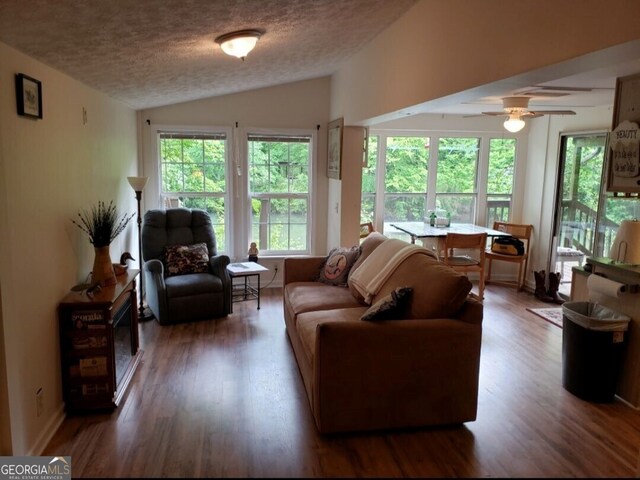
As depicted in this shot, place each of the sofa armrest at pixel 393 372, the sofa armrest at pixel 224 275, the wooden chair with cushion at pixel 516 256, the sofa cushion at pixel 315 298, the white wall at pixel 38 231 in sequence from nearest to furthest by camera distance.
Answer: the white wall at pixel 38 231, the sofa armrest at pixel 393 372, the sofa cushion at pixel 315 298, the sofa armrest at pixel 224 275, the wooden chair with cushion at pixel 516 256

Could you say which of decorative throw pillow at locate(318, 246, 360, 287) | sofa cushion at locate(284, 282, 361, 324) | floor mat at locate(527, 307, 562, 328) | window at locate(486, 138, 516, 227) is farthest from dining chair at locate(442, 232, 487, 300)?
sofa cushion at locate(284, 282, 361, 324)

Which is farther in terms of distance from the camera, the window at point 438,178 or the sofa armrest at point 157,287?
the window at point 438,178

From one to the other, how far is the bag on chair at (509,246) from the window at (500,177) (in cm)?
67

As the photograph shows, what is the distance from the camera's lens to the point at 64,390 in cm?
294

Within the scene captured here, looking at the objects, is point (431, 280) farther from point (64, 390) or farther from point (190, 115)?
point (190, 115)

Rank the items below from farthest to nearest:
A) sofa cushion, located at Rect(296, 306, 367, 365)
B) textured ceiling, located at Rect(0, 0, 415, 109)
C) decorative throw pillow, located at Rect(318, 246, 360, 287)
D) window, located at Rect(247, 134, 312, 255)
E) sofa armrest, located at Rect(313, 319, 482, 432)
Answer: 1. window, located at Rect(247, 134, 312, 255)
2. decorative throw pillow, located at Rect(318, 246, 360, 287)
3. sofa cushion, located at Rect(296, 306, 367, 365)
4. sofa armrest, located at Rect(313, 319, 482, 432)
5. textured ceiling, located at Rect(0, 0, 415, 109)

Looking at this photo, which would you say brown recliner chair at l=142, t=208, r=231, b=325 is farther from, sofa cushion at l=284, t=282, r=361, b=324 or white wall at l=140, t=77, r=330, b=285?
sofa cushion at l=284, t=282, r=361, b=324

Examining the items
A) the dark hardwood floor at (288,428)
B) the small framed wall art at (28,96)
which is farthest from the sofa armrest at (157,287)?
the small framed wall art at (28,96)

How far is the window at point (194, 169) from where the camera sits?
569cm

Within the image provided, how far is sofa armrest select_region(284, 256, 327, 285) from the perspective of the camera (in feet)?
14.8

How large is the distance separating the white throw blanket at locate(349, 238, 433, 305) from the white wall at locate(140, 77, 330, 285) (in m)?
2.28

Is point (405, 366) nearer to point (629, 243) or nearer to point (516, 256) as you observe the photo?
point (629, 243)

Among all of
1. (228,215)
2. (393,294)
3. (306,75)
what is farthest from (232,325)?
(306,75)

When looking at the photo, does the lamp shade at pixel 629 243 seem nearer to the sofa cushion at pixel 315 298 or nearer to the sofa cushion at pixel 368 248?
the sofa cushion at pixel 368 248
